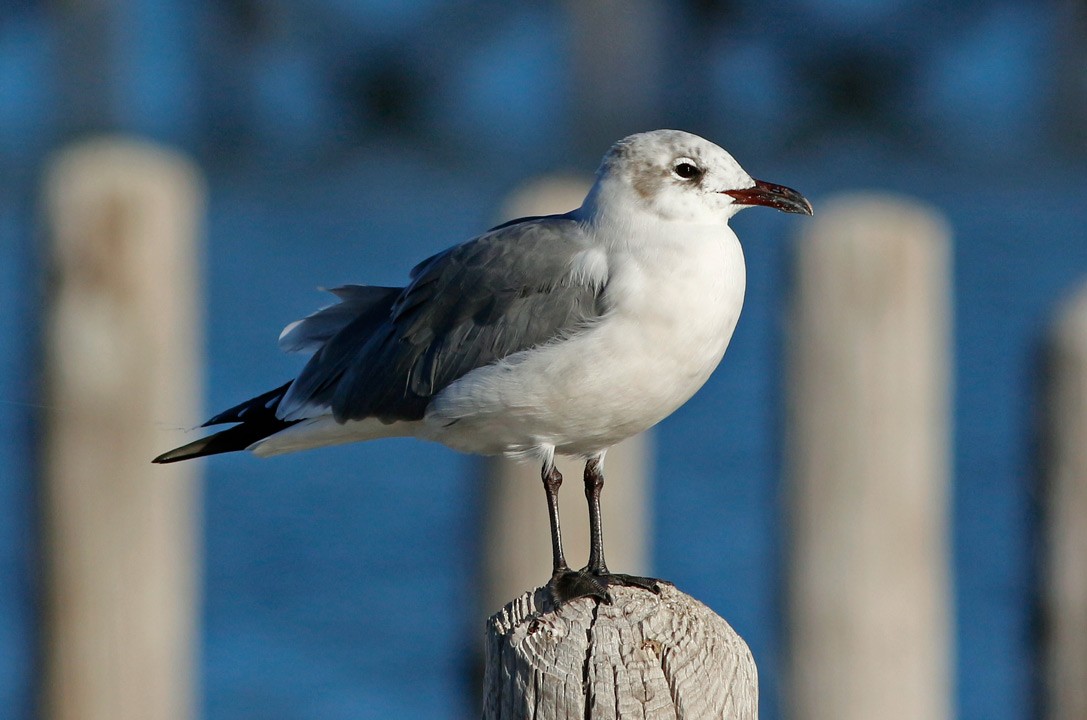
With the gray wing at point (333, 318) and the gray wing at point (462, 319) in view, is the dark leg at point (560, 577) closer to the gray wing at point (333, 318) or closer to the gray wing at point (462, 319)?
the gray wing at point (462, 319)

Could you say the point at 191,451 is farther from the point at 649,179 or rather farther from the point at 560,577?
the point at 649,179

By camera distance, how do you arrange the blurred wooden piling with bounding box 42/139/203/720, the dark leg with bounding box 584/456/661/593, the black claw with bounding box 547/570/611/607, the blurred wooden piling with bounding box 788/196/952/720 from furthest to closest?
1. the blurred wooden piling with bounding box 42/139/203/720
2. the blurred wooden piling with bounding box 788/196/952/720
3. the dark leg with bounding box 584/456/661/593
4. the black claw with bounding box 547/570/611/607

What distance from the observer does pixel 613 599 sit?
2.72 m

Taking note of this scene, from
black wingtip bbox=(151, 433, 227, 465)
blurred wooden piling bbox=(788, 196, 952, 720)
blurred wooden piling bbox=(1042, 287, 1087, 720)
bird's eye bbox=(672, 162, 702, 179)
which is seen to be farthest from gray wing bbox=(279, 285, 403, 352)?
blurred wooden piling bbox=(1042, 287, 1087, 720)

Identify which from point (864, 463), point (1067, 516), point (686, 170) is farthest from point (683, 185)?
point (1067, 516)

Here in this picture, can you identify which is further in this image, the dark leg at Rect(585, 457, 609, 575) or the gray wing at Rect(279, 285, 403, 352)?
the gray wing at Rect(279, 285, 403, 352)

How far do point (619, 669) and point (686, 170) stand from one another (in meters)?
1.14

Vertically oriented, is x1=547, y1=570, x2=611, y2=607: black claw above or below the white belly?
below

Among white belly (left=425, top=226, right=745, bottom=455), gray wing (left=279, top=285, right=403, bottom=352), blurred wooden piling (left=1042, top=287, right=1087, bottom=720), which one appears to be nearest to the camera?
white belly (left=425, top=226, right=745, bottom=455)

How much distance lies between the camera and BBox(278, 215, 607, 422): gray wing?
314 centimetres

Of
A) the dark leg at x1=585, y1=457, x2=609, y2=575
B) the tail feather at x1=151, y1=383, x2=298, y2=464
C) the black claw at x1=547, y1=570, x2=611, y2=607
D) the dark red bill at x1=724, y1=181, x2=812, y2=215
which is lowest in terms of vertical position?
the black claw at x1=547, y1=570, x2=611, y2=607

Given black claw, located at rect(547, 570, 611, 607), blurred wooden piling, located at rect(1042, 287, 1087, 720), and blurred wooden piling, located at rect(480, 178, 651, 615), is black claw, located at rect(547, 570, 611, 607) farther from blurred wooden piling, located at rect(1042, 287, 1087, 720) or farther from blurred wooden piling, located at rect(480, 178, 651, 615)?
blurred wooden piling, located at rect(1042, 287, 1087, 720)

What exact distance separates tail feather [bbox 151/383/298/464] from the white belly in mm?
509

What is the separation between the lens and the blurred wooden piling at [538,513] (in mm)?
4969
